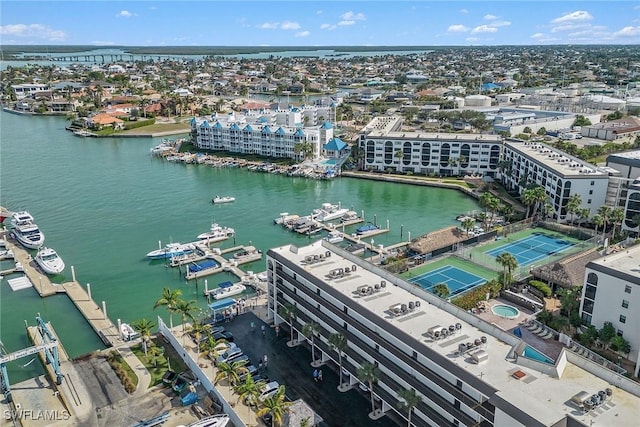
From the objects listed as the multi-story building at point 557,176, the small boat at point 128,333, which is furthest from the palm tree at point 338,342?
the multi-story building at point 557,176

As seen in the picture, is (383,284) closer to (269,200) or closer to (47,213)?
(269,200)

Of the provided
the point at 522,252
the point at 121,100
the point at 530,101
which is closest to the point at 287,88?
the point at 121,100

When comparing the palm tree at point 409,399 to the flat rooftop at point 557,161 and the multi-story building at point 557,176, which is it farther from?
the flat rooftop at point 557,161

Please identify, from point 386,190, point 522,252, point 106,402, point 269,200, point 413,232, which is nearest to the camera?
point 106,402

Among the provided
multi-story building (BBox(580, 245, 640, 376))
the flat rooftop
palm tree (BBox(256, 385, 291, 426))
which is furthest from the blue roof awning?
the flat rooftop

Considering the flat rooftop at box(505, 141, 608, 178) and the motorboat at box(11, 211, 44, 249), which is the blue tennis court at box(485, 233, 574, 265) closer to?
the flat rooftop at box(505, 141, 608, 178)

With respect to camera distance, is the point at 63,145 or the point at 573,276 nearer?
the point at 573,276

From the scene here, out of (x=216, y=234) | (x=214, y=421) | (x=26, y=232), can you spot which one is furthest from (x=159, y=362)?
(x=26, y=232)
